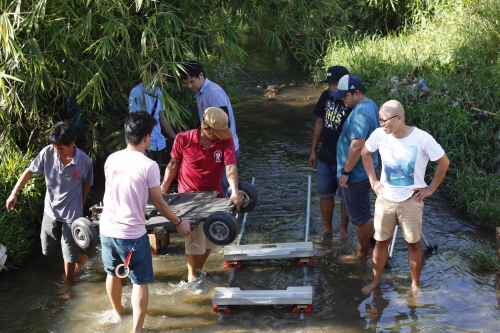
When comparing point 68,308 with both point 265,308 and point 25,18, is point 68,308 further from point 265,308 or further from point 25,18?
point 25,18

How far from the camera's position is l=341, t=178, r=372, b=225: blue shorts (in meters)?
6.24

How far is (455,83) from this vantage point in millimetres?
10344

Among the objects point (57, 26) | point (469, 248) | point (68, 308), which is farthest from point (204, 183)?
point (469, 248)

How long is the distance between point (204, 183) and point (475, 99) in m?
5.55

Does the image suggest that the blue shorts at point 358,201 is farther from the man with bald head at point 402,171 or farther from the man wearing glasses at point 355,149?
the man with bald head at point 402,171

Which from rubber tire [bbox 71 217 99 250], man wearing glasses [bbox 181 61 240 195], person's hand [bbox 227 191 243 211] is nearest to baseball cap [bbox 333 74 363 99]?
man wearing glasses [bbox 181 61 240 195]

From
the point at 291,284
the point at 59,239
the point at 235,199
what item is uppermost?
the point at 235,199

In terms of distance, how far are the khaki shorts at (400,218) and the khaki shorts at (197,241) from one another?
1.56 m

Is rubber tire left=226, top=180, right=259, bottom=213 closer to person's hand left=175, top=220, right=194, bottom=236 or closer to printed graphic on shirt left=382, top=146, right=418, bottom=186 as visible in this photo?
person's hand left=175, top=220, right=194, bottom=236

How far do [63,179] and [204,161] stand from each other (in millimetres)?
1283

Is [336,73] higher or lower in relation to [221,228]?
higher

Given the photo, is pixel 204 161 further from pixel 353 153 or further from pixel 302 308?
pixel 302 308

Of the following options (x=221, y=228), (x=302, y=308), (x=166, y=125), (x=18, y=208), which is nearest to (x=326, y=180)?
(x=302, y=308)

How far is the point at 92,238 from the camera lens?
533 centimetres
